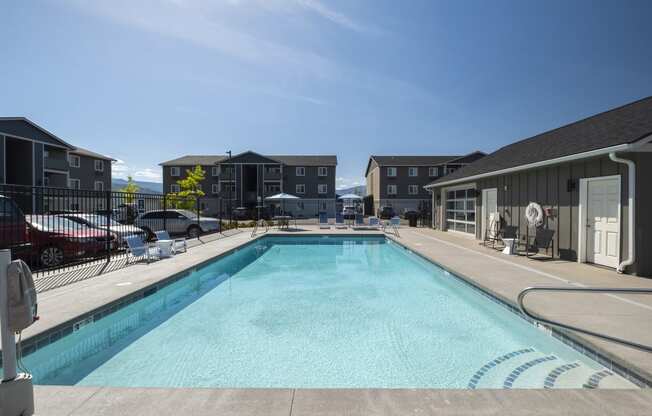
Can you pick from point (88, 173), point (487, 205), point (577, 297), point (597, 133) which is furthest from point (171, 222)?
point (88, 173)

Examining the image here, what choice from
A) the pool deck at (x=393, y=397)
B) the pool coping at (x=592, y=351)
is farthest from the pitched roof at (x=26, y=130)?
the pool coping at (x=592, y=351)

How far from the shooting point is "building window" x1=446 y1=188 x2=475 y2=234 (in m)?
17.7

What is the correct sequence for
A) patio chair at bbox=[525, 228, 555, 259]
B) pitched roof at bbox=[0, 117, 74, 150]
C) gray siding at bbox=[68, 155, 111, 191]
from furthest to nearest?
gray siding at bbox=[68, 155, 111, 191]
pitched roof at bbox=[0, 117, 74, 150]
patio chair at bbox=[525, 228, 555, 259]

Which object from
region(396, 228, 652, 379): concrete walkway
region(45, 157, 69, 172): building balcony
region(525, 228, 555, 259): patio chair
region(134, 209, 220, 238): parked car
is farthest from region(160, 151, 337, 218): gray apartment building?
region(396, 228, 652, 379): concrete walkway

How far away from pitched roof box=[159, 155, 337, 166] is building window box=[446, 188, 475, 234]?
2500 cm

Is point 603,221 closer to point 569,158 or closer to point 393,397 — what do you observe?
point 569,158

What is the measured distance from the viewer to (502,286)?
6723 millimetres

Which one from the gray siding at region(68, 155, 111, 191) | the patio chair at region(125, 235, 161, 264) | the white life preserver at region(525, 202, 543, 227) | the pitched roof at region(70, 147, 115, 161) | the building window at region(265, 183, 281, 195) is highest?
the pitched roof at region(70, 147, 115, 161)

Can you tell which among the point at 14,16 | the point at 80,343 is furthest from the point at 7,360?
the point at 14,16

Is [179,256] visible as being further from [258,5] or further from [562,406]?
[562,406]

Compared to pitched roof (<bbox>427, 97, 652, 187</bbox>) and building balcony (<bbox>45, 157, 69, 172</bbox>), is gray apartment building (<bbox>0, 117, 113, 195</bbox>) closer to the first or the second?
building balcony (<bbox>45, 157, 69, 172</bbox>)

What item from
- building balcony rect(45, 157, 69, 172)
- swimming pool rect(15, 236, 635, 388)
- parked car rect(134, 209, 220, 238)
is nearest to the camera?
swimming pool rect(15, 236, 635, 388)

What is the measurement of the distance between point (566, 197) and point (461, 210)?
9008 mm

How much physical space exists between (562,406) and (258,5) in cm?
1326
